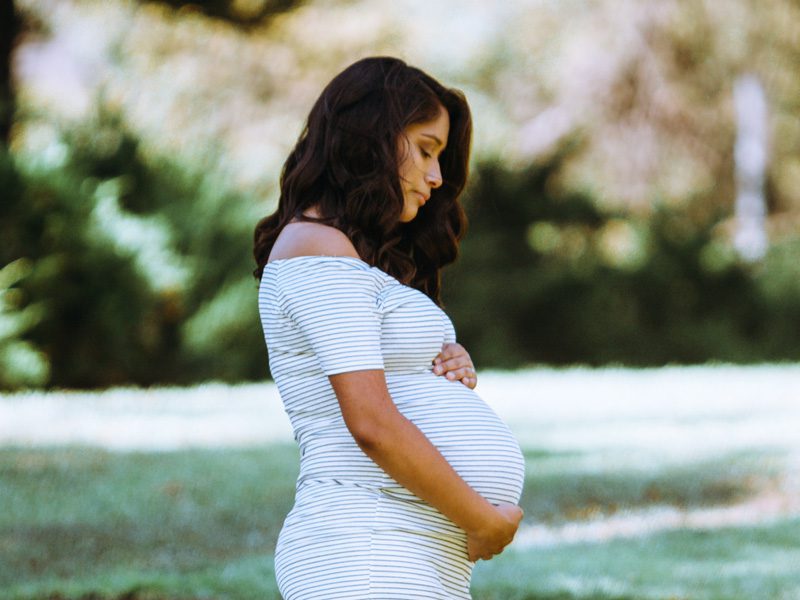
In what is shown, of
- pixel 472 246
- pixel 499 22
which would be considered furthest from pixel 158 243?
pixel 499 22

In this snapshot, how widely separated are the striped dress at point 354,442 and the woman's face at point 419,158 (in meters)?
0.19

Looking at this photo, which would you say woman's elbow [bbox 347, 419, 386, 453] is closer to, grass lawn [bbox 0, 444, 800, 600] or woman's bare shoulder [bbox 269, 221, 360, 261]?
woman's bare shoulder [bbox 269, 221, 360, 261]

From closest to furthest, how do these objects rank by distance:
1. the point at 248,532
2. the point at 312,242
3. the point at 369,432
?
the point at 369,432 → the point at 312,242 → the point at 248,532

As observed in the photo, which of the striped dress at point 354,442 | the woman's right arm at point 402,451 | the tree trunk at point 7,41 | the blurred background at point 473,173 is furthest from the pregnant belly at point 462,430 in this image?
Result: the tree trunk at point 7,41

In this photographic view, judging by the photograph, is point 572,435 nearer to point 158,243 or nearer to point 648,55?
point 158,243

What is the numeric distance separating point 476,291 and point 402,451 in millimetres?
12943

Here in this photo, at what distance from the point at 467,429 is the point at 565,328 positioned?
44.7 ft

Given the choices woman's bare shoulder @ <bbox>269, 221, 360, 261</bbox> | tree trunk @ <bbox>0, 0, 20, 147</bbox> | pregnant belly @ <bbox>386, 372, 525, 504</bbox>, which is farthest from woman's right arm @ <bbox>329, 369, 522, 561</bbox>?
tree trunk @ <bbox>0, 0, 20, 147</bbox>

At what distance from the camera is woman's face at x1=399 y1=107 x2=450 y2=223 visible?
2.43 m

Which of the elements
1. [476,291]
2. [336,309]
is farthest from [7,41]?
[336,309]

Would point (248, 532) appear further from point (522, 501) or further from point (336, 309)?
point (336, 309)

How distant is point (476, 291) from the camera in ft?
49.5

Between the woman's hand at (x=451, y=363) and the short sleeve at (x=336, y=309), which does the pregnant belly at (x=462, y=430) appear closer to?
the woman's hand at (x=451, y=363)

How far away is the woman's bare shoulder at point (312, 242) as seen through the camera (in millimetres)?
2291
